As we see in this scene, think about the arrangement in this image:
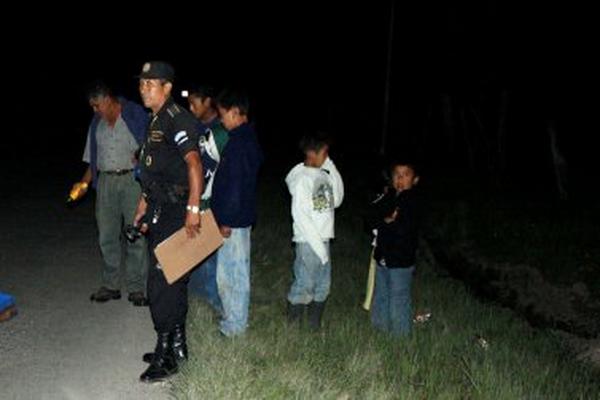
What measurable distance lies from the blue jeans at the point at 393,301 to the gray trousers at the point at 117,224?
200 cm

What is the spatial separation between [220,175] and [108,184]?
1.61 m

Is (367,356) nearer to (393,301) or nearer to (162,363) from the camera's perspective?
(393,301)

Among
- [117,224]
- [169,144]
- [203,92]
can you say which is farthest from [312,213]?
[117,224]

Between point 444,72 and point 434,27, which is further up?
point 434,27

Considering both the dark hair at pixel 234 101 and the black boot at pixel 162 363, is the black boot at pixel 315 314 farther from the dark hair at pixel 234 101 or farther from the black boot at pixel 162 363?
the dark hair at pixel 234 101

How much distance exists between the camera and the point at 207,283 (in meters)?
6.51

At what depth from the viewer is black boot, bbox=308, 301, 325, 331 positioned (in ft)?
19.7

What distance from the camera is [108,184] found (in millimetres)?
6324

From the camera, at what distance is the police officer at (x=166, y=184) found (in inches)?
185

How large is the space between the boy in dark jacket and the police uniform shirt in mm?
368

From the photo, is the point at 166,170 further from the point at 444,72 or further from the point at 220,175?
the point at 444,72

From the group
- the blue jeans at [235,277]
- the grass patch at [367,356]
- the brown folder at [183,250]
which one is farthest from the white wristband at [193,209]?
the grass patch at [367,356]

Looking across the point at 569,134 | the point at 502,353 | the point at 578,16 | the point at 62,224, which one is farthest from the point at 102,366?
the point at 569,134

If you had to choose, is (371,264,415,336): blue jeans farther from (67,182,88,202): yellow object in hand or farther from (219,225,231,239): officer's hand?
(67,182,88,202): yellow object in hand
